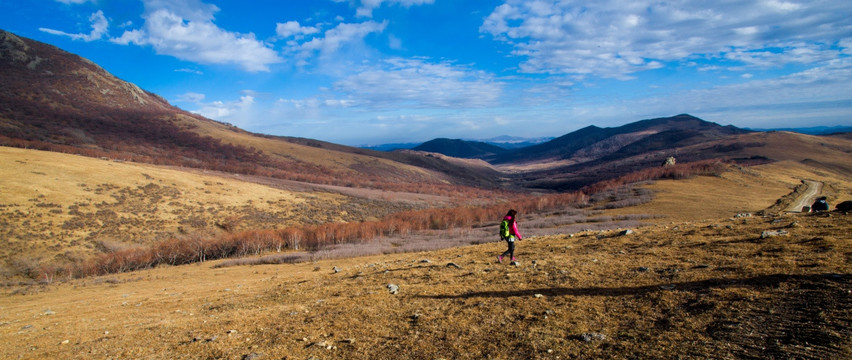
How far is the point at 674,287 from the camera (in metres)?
10.4

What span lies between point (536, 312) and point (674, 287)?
14.1ft

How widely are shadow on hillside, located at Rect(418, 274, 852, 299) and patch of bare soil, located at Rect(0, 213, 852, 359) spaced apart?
0.04m

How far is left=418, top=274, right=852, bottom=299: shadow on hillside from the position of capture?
929 cm

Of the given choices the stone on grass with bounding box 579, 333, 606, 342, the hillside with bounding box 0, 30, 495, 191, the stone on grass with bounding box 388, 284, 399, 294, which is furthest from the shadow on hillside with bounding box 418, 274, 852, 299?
the hillside with bounding box 0, 30, 495, 191

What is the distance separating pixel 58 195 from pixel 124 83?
19555 cm

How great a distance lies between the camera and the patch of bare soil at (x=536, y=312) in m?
7.46

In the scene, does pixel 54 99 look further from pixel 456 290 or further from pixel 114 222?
pixel 456 290

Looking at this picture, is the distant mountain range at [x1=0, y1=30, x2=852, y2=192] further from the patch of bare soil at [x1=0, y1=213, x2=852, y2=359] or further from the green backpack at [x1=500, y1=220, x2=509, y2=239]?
the green backpack at [x1=500, y1=220, x2=509, y2=239]

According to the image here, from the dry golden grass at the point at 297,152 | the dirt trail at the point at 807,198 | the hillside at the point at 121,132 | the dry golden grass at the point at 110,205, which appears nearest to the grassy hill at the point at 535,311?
the dry golden grass at the point at 110,205

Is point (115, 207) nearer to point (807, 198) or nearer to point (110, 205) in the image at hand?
point (110, 205)

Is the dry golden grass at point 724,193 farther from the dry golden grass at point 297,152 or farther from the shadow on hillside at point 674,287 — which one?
the dry golden grass at point 297,152

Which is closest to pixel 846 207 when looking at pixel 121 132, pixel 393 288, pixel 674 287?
pixel 674 287

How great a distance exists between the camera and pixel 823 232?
14062 mm

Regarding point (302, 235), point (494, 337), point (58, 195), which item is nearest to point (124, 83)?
point (58, 195)
